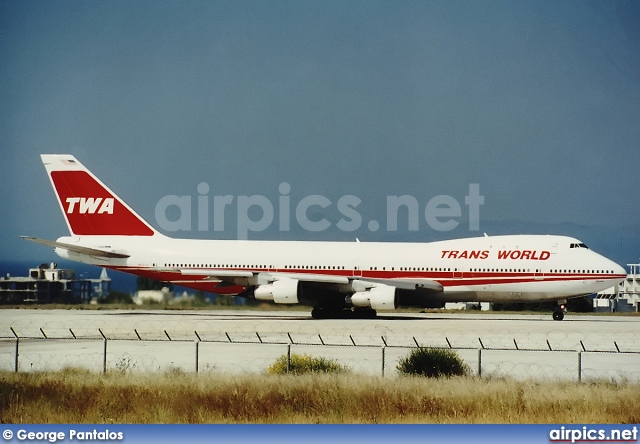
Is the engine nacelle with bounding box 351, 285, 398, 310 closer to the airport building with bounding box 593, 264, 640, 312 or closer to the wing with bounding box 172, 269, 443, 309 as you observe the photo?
the wing with bounding box 172, 269, 443, 309

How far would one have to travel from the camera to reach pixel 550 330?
34562mm

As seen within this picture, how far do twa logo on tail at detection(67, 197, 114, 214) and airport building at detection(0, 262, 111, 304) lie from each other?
5.09 metres

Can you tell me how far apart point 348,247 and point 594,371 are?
77.3 ft

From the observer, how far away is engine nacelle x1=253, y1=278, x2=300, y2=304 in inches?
1610

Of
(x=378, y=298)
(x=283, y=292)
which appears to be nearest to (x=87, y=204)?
(x=283, y=292)

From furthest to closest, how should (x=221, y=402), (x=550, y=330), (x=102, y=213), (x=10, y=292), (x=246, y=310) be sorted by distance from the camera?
1. (x=10, y=292)
2. (x=246, y=310)
3. (x=102, y=213)
4. (x=550, y=330)
5. (x=221, y=402)

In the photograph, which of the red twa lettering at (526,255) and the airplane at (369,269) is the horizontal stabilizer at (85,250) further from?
the red twa lettering at (526,255)

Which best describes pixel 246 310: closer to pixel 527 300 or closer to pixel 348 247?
pixel 348 247

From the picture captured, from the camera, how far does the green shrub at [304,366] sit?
20.2 meters

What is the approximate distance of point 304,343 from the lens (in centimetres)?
2573

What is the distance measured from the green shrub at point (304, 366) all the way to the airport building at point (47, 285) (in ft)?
100

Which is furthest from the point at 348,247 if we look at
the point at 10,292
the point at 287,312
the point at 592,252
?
the point at 10,292

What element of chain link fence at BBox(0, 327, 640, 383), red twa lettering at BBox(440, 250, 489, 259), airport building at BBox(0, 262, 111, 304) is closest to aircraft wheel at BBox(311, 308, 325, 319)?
red twa lettering at BBox(440, 250, 489, 259)

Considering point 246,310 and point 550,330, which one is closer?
point 550,330
